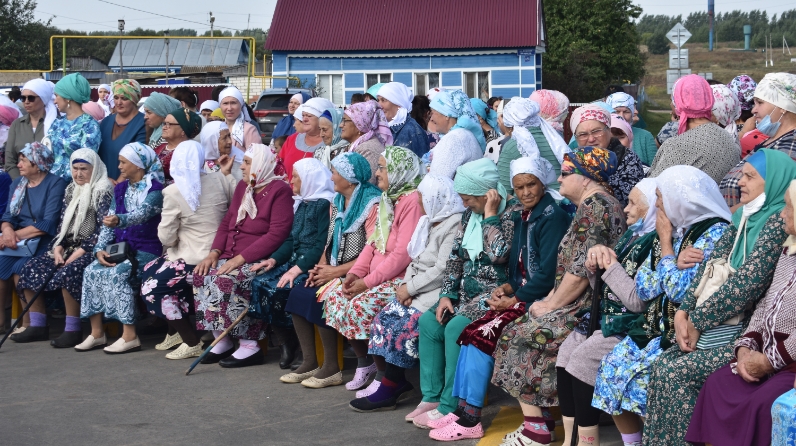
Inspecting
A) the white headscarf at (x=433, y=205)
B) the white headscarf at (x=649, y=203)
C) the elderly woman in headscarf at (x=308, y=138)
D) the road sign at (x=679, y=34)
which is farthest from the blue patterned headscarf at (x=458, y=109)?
the road sign at (x=679, y=34)

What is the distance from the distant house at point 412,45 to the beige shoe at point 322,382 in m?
27.4

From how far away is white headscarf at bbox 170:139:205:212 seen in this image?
25.1ft

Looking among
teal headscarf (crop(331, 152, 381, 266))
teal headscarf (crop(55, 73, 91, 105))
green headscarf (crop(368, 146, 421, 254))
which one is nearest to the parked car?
teal headscarf (crop(55, 73, 91, 105))

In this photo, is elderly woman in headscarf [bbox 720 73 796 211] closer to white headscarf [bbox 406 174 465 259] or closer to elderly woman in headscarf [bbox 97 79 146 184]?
white headscarf [bbox 406 174 465 259]

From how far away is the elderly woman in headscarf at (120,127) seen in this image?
29.5 ft

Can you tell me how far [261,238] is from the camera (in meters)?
7.41

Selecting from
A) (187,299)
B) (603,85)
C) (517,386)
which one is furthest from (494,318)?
(603,85)

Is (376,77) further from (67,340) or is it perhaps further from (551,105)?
(551,105)

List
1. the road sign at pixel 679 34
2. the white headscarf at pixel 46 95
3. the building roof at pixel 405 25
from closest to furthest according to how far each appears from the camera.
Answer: the white headscarf at pixel 46 95
the road sign at pixel 679 34
the building roof at pixel 405 25

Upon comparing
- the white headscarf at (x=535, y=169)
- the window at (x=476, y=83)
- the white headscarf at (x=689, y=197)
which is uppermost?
the window at (x=476, y=83)

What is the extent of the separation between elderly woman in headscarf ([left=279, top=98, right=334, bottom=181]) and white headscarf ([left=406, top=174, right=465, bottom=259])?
243 cm

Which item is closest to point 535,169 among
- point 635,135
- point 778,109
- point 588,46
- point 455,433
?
point 778,109

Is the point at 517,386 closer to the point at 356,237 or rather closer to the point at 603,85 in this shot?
the point at 356,237

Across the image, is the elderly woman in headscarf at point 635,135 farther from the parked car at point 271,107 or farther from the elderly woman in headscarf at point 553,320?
the parked car at point 271,107
